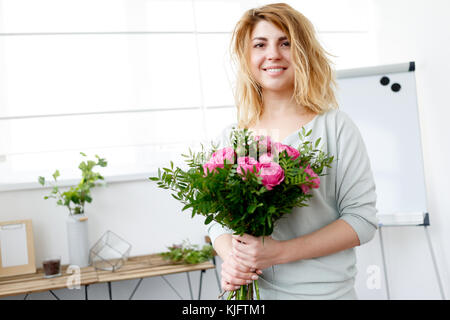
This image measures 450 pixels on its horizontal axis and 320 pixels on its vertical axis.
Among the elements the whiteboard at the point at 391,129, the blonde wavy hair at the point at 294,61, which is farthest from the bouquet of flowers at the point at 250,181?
the whiteboard at the point at 391,129

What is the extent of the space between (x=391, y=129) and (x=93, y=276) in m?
1.87

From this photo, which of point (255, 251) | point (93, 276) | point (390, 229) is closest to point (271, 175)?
point (255, 251)

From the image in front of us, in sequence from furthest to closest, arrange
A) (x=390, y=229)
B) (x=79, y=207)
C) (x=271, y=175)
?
1. (x=390, y=229)
2. (x=79, y=207)
3. (x=271, y=175)

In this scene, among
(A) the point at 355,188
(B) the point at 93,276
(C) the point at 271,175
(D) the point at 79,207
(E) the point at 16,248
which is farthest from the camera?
(D) the point at 79,207

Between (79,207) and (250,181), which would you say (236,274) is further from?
(79,207)

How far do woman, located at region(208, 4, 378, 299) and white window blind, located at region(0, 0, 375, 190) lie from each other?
5.04 ft

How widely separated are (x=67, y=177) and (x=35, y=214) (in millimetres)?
288

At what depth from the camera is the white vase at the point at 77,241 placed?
2342 mm

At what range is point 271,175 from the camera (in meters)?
0.83

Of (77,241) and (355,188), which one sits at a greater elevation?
(355,188)

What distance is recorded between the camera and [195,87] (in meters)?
2.80

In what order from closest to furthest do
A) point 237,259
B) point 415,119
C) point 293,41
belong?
1. point 237,259
2. point 293,41
3. point 415,119

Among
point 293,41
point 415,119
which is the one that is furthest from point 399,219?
point 293,41

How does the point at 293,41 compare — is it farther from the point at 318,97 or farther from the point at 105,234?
the point at 105,234
